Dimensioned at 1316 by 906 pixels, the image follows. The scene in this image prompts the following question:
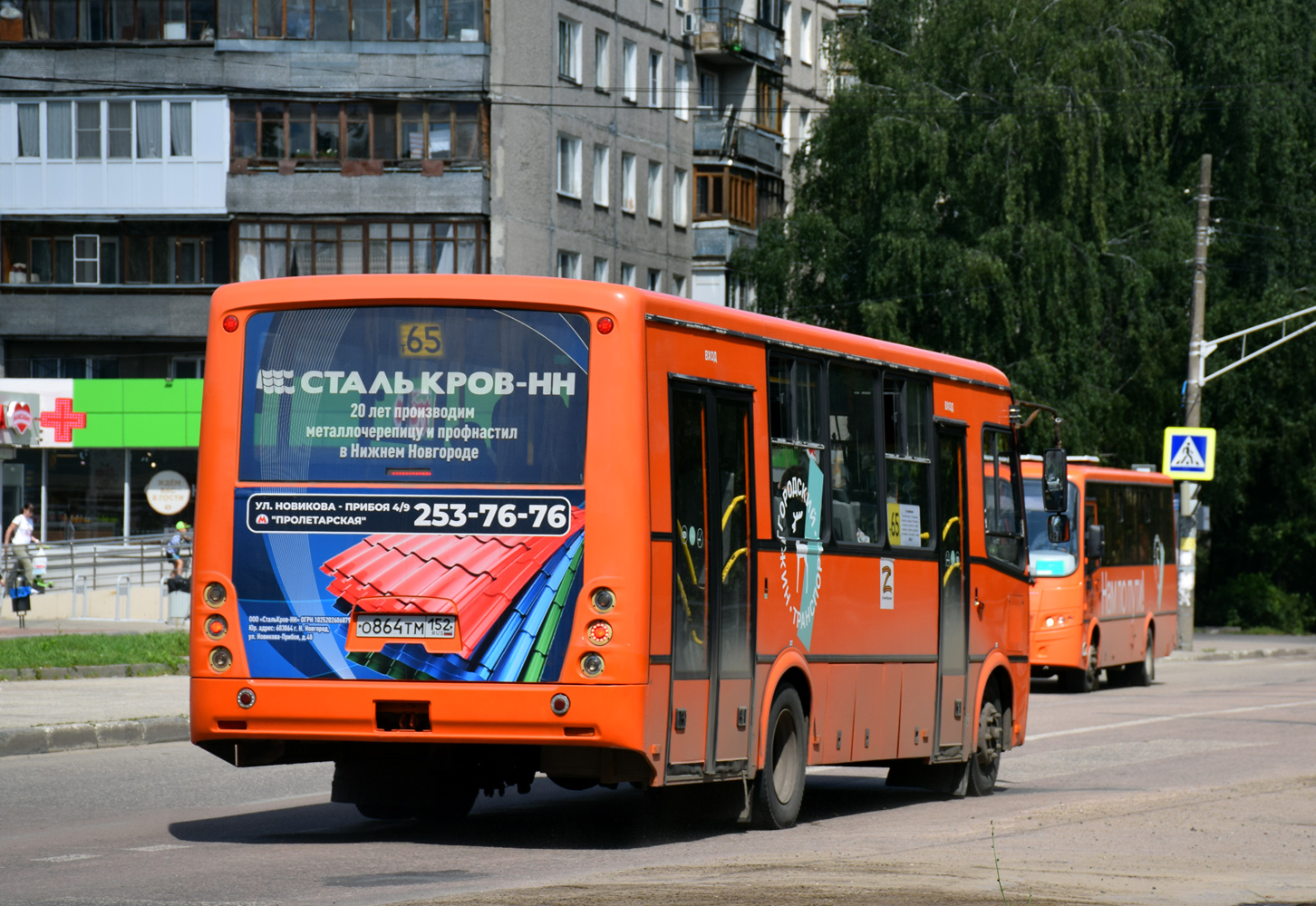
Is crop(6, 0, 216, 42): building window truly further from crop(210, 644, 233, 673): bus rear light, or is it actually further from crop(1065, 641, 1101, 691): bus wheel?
crop(210, 644, 233, 673): bus rear light

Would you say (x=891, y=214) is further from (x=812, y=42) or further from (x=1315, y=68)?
(x=812, y=42)

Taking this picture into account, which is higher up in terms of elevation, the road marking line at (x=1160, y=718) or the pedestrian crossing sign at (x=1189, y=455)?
the pedestrian crossing sign at (x=1189, y=455)

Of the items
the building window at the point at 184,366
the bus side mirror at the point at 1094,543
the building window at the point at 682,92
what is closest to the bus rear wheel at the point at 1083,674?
the bus side mirror at the point at 1094,543

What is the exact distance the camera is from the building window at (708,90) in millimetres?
62969

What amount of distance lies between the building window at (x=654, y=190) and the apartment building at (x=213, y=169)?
564 cm

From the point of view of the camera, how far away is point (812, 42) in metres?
71.1

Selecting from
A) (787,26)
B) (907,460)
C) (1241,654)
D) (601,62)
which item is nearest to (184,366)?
(601,62)

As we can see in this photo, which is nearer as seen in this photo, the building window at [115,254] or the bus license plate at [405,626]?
the bus license plate at [405,626]

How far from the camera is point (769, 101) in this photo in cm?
6556

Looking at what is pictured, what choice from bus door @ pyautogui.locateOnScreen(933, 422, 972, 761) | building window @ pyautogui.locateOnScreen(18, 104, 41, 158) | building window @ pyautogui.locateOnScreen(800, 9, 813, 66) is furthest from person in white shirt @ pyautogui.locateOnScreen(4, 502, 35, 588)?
building window @ pyautogui.locateOnScreen(800, 9, 813, 66)

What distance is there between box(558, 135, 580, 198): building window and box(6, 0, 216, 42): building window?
30.8 feet

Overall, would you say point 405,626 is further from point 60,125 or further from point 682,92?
point 682,92

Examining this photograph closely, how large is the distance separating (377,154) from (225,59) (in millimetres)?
4380

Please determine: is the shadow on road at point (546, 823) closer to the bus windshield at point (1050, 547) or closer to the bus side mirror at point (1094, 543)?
the bus windshield at point (1050, 547)
